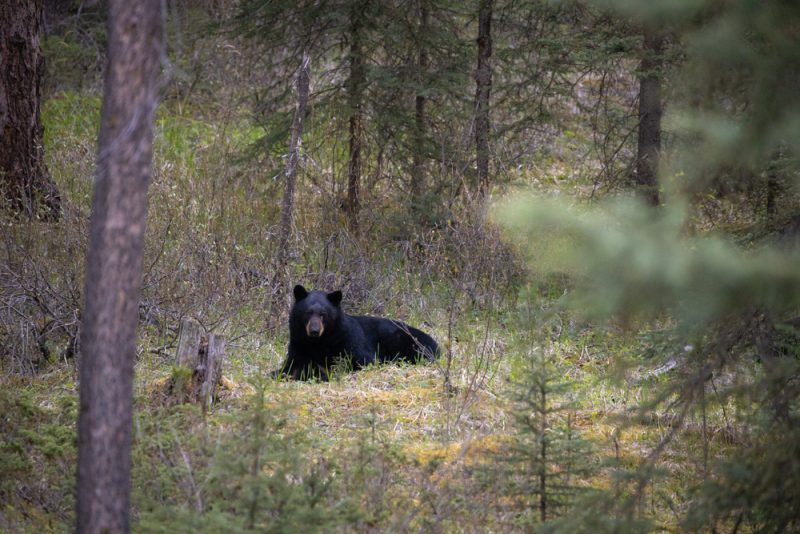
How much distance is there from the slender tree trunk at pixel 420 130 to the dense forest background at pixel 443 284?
0.05 metres

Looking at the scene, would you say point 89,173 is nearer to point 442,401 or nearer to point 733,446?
point 442,401

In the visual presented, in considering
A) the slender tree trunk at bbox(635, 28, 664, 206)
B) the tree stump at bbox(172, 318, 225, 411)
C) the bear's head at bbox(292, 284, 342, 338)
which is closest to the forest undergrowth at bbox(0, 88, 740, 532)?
A: the tree stump at bbox(172, 318, 225, 411)

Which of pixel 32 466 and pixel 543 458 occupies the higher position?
pixel 543 458

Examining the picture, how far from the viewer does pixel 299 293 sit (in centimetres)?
852

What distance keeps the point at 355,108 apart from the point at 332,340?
3.79 meters

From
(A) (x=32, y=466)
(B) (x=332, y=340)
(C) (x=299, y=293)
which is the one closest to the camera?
(A) (x=32, y=466)

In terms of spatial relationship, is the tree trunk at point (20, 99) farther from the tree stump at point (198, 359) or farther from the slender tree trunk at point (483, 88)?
the slender tree trunk at point (483, 88)

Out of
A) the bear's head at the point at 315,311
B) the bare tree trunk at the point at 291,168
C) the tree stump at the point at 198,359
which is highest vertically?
the bare tree trunk at the point at 291,168

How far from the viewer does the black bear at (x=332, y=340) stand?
8.30m

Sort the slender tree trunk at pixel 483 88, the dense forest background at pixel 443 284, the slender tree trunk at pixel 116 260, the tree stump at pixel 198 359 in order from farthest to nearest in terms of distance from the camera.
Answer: the slender tree trunk at pixel 483 88
the tree stump at pixel 198 359
the dense forest background at pixel 443 284
the slender tree trunk at pixel 116 260

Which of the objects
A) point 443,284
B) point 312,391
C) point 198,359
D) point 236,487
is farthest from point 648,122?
point 236,487

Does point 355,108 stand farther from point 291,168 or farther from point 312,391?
point 312,391

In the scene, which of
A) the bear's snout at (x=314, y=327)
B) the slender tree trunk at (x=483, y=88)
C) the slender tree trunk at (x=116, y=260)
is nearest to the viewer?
the slender tree trunk at (x=116, y=260)

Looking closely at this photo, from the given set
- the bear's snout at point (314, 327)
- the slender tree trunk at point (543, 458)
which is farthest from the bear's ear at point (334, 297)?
the slender tree trunk at point (543, 458)
